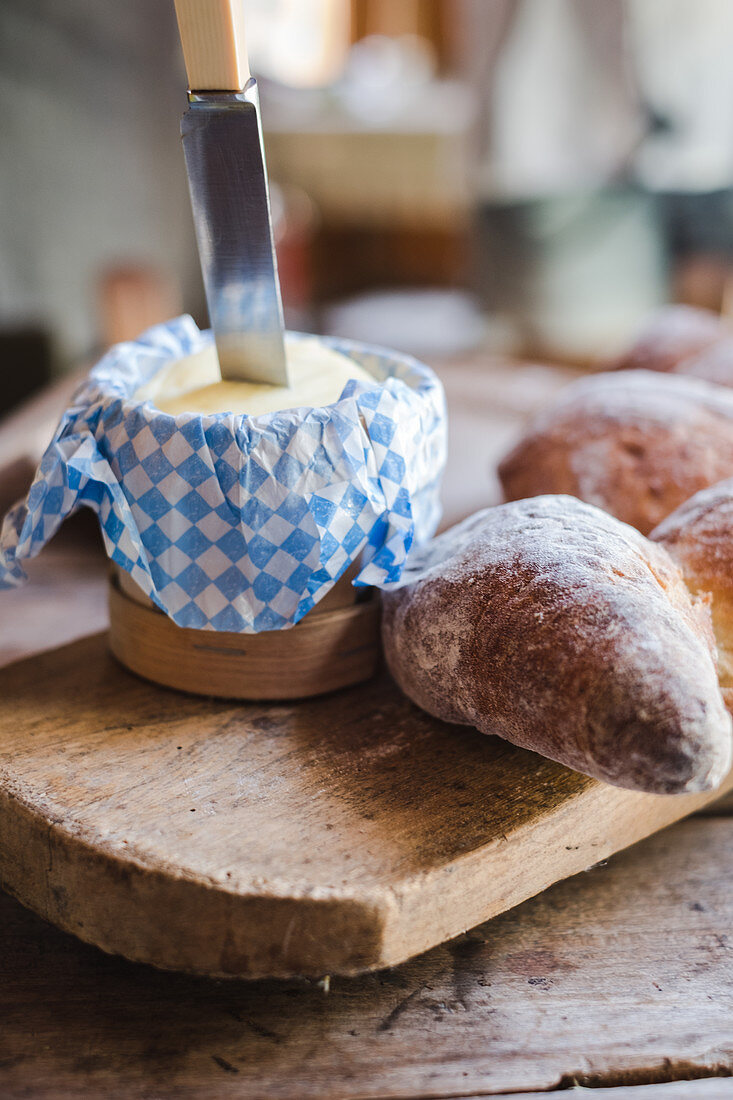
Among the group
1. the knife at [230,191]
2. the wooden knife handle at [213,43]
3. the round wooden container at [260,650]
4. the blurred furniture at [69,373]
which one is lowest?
the round wooden container at [260,650]

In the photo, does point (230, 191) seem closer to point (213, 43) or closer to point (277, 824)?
point (213, 43)

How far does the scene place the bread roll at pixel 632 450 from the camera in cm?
83

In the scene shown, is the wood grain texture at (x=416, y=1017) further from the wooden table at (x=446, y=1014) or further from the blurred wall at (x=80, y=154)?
the blurred wall at (x=80, y=154)

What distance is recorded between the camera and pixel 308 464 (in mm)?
618

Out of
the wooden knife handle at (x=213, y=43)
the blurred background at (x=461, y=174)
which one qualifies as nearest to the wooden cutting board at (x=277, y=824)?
the wooden knife handle at (x=213, y=43)

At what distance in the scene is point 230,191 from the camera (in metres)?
0.64

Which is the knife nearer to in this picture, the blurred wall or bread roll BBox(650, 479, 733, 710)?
bread roll BBox(650, 479, 733, 710)

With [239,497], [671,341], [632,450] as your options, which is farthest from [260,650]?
[671,341]

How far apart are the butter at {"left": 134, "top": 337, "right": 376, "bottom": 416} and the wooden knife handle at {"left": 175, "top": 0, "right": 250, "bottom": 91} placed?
20cm

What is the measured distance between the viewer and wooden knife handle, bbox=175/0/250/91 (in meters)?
0.57

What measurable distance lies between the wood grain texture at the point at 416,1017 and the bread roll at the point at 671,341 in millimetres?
748

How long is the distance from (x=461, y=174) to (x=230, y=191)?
3.05 meters

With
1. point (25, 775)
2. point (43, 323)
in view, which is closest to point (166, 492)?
point (25, 775)

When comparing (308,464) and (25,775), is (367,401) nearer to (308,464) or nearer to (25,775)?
(308,464)
